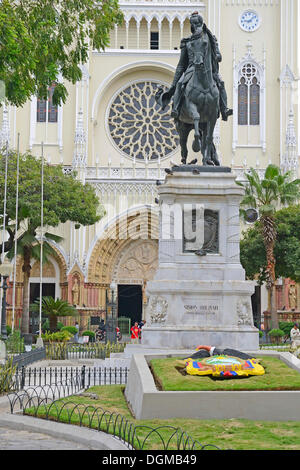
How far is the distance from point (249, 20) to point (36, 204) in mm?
23312

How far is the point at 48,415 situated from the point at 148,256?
3570cm

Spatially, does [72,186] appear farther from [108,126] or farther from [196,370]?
[196,370]

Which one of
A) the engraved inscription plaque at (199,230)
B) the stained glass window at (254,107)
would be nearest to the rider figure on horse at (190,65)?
the engraved inscription plaque at (199,230)

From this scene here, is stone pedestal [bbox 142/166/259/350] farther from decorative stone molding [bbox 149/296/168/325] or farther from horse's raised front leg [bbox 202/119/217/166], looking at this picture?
horse's raised front leg [bbox 202/119/217/166]

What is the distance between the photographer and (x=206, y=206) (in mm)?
14812

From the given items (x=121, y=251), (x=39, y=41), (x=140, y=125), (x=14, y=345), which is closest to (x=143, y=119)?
(x=140, y=125)

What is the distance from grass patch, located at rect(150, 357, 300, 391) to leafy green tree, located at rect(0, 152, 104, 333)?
20817 mm

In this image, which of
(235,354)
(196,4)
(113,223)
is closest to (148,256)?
(113,223)

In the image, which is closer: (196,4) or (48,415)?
(48,415)

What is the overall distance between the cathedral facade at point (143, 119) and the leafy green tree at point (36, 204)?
9233 mm

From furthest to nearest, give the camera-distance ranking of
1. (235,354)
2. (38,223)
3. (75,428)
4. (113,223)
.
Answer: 1. (113,223)
2. (38,223)
3. (235,354)
4. (75,428)

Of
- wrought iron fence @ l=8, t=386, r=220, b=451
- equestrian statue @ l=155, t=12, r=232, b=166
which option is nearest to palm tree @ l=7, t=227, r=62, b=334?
equestrian statue @ l=155, t=12, r=232, b=166

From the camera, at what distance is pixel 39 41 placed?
12852 millimetres

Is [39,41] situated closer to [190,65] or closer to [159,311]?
[190,65]
